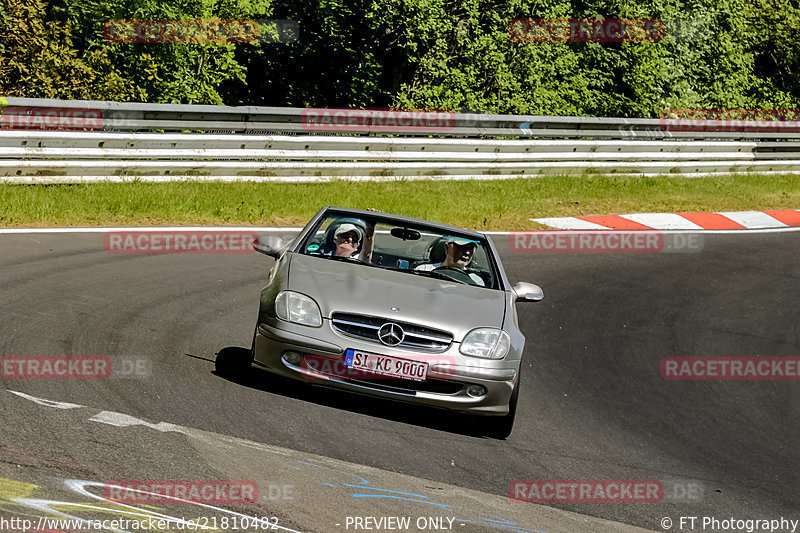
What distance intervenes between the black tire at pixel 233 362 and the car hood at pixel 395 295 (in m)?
0.78

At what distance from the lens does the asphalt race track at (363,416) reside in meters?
5.22

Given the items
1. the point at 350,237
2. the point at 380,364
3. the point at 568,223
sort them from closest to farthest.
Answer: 1. the point at 380,364
2. the point at 350,237
3. the point at 568,223

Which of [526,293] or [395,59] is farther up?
[526,293]

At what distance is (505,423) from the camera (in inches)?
269

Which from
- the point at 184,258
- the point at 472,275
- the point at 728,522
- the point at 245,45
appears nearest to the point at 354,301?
the point at 472,275

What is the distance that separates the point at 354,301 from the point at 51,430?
2077 millimetres

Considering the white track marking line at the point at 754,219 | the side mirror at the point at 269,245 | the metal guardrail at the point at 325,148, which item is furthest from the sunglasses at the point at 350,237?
the white track marking line at the point at 754,219

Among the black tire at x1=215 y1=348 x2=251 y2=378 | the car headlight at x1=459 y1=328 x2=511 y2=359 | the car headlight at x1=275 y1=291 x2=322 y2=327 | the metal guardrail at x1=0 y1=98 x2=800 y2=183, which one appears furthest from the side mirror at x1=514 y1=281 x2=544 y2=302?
the metal guardrail at x1=0 y1=98 x2=800 y2=183

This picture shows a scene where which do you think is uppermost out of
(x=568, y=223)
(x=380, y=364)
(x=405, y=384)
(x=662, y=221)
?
(x=380, y=364)

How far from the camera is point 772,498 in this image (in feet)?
21.1

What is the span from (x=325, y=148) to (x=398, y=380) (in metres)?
9.63

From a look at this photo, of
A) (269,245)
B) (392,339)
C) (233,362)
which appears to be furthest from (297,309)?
(269,245)

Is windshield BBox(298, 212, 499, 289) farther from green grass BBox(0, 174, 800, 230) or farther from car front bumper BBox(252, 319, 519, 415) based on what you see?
green grass BBox(0, 174, 800, 230)

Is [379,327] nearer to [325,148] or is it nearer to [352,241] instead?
[352,241]
